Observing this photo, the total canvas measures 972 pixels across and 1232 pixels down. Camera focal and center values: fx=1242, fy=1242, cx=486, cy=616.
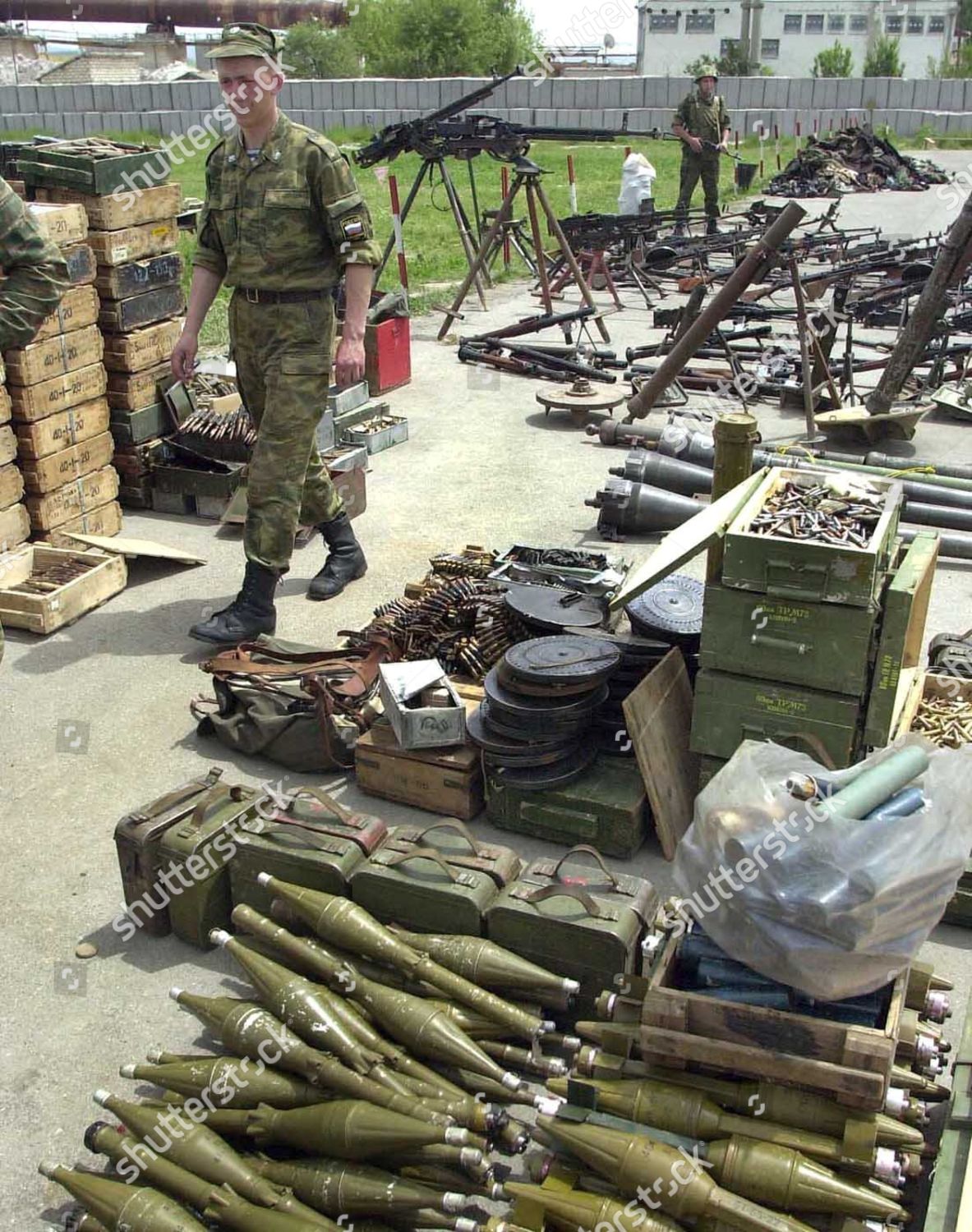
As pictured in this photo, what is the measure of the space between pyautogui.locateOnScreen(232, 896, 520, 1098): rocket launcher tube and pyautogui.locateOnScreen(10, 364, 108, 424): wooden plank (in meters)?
4.19

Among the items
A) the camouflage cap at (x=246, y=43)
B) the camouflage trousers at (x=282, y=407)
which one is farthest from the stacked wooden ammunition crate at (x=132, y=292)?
the camouflage cap at (x=246, y=43)

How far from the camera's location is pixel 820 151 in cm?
2691

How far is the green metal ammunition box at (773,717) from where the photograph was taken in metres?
4.48

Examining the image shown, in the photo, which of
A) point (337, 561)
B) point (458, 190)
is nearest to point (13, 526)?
point (337, 561)

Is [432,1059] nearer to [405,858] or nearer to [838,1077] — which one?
[405,858]

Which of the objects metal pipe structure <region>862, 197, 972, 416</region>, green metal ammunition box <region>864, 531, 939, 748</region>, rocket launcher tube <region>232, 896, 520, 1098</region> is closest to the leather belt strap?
green metal ammunition box <region>864, 531, 939, 748</region>

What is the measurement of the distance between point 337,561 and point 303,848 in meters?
3.15

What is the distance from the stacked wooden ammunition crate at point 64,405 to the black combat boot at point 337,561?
1.56 meters

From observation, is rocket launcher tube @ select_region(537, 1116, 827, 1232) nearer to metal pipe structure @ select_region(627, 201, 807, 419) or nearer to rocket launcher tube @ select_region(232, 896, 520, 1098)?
rocket launcher tube @ select_region(232, 896, 520, 1098)

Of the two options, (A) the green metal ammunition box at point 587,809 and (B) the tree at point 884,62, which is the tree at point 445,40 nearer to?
(B) the tree at point 884,62

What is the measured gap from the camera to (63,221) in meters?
7.12

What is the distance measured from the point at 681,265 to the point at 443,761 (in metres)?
12.8

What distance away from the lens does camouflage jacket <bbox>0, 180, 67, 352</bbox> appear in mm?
4652

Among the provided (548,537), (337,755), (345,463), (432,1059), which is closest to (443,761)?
(337,755)
